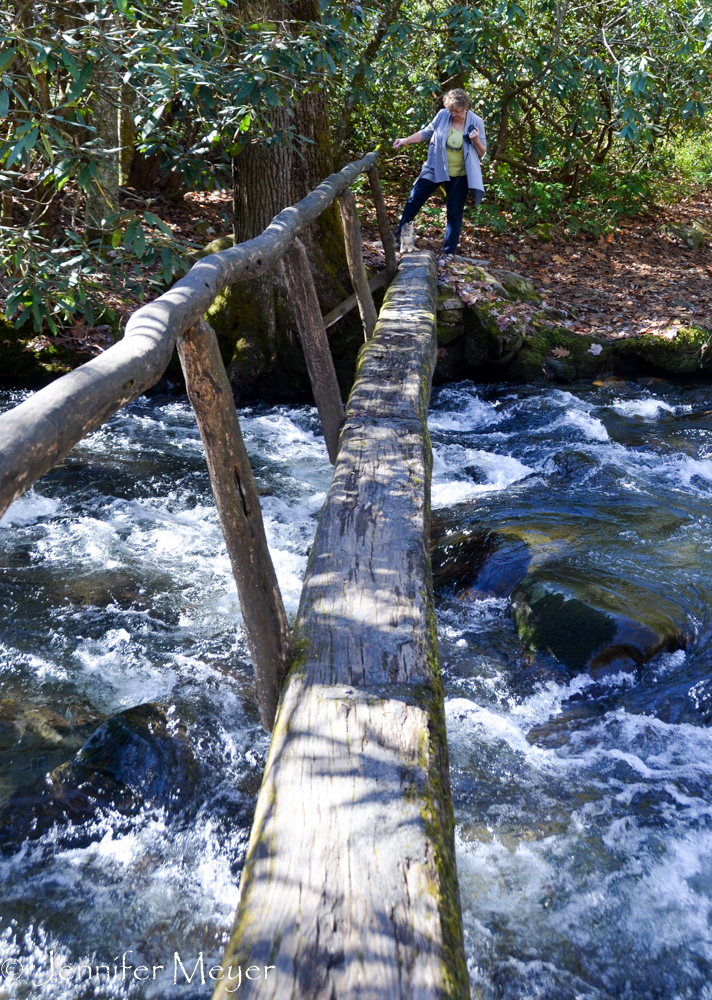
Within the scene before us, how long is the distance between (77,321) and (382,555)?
6276 mm

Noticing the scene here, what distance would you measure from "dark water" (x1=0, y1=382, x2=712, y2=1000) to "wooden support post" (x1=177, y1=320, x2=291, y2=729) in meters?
0.57

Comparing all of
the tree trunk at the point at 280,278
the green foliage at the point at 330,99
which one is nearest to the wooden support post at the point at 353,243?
the green foliage at the point at 330,99

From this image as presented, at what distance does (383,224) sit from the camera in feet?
24.8

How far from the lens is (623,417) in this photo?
7195 mm

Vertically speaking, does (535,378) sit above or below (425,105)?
below

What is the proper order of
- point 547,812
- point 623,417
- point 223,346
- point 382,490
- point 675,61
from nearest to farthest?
point 547,812 → point 382,490 → point 623,417 → point 223,346 → point 675,61

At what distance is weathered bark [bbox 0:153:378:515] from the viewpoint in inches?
49.8

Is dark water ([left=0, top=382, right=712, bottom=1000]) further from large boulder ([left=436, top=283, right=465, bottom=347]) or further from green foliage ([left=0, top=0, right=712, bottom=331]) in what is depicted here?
large boulder ([left=436, top=283, right=465, bottom=347])

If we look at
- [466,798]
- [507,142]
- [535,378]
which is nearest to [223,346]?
[535,378]

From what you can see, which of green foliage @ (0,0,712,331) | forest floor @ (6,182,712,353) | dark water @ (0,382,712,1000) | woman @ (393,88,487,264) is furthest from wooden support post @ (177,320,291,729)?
forest floor @ (6,182,712,353)

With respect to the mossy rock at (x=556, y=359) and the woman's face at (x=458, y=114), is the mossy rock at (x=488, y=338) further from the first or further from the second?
the woman's face at (x=458, y=114)

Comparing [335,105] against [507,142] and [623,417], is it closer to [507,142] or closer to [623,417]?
[507,142]

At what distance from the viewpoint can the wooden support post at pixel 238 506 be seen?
2494 millimetres

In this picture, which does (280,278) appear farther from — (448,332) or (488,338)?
(488,338)
